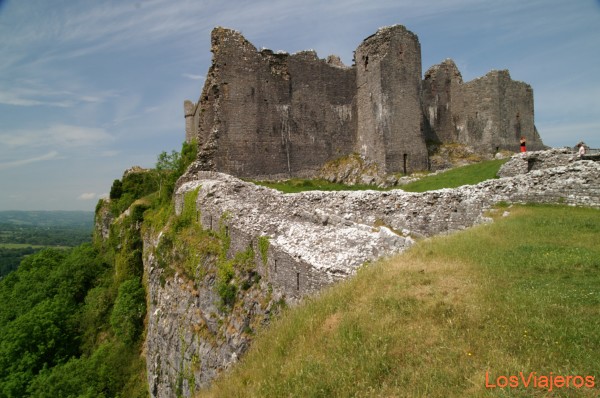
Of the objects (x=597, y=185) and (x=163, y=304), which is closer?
(x=597, y=185)

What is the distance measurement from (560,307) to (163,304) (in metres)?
14.3

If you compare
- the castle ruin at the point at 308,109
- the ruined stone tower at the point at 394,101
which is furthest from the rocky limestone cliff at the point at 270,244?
the ruined stone tower at the point at 394,101

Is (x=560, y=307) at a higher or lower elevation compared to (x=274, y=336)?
higher

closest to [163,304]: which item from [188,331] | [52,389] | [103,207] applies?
[188,331]

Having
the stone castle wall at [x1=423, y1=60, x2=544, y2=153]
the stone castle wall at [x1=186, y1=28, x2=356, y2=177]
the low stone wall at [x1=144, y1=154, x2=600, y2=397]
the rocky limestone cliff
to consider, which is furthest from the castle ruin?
the low stone wall at [x1=144, y1=154, x2=600, y2=397]

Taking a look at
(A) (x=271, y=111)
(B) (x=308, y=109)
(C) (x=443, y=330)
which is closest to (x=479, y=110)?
(B) (x=308, y=109)

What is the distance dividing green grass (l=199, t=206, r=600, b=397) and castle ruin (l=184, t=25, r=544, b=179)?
1659 cm

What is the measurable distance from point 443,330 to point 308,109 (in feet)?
72.5

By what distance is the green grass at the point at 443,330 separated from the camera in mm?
4410

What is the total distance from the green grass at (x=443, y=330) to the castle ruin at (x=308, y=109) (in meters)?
16.6

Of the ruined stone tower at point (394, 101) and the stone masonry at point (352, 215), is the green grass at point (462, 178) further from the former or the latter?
the ruined stone tower at point (394, 101)

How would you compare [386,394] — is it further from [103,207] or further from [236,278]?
[103,207]

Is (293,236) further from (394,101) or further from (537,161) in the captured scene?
(394,101)

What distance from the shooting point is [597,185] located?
11.0 m
